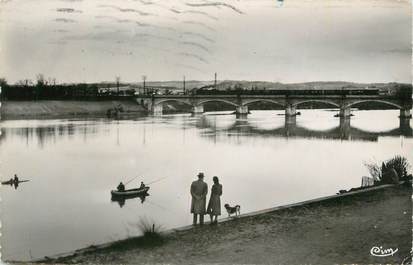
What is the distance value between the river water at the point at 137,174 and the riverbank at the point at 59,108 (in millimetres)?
8793

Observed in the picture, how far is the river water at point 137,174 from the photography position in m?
9.44

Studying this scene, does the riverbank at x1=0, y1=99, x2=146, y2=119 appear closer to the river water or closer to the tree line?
the tree line

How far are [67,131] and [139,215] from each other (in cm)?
1648

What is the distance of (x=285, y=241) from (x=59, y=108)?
33.5m

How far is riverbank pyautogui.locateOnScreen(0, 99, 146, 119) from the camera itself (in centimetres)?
3145

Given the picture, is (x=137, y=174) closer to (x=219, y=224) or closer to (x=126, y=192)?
(x=126, y=192)

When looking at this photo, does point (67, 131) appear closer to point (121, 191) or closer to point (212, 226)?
point (121, 191)

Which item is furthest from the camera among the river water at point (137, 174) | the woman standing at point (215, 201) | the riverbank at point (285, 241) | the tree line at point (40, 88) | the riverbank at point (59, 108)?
the riverbank at point (59, 108)

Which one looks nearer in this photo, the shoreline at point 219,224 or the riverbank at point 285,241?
the riverbank at point 285,241

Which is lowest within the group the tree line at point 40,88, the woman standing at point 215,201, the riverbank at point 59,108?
the woman standing at point 215,201

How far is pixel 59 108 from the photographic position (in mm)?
37406

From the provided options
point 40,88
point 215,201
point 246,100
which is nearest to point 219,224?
point 215,201

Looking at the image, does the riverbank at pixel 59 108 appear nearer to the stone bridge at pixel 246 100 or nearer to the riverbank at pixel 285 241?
the stone bridge at pixel 246 100

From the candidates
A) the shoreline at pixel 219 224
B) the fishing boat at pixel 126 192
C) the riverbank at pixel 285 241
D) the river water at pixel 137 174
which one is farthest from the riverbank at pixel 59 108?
the riverbank at pixel 285 241
